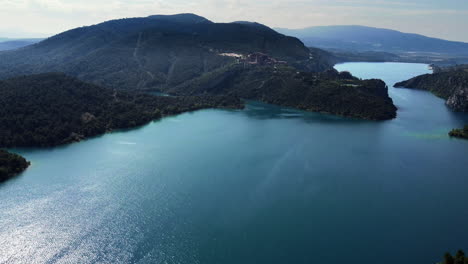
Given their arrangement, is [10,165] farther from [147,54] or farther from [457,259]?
[147,54]

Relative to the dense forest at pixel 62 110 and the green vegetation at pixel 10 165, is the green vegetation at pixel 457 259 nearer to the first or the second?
the green vegetation at pixel 10 165

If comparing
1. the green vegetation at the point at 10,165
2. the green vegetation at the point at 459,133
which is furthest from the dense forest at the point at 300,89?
the green vegetation at the point at 10,165

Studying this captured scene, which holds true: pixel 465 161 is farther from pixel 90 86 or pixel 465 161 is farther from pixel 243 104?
pixel 90 86

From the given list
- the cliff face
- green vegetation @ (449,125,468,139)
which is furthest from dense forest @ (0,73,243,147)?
the cliff face

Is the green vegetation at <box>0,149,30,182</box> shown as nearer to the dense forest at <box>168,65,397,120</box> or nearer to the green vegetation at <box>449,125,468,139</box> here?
the dense forest at <box>168,65,397,120</box>

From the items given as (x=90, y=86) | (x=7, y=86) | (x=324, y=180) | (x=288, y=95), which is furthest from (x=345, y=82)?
(x=7, y=86)

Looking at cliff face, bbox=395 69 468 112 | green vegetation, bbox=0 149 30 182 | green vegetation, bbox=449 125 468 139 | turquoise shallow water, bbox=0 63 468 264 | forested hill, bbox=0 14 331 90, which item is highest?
forested hill, bbox=0 14 331 90
